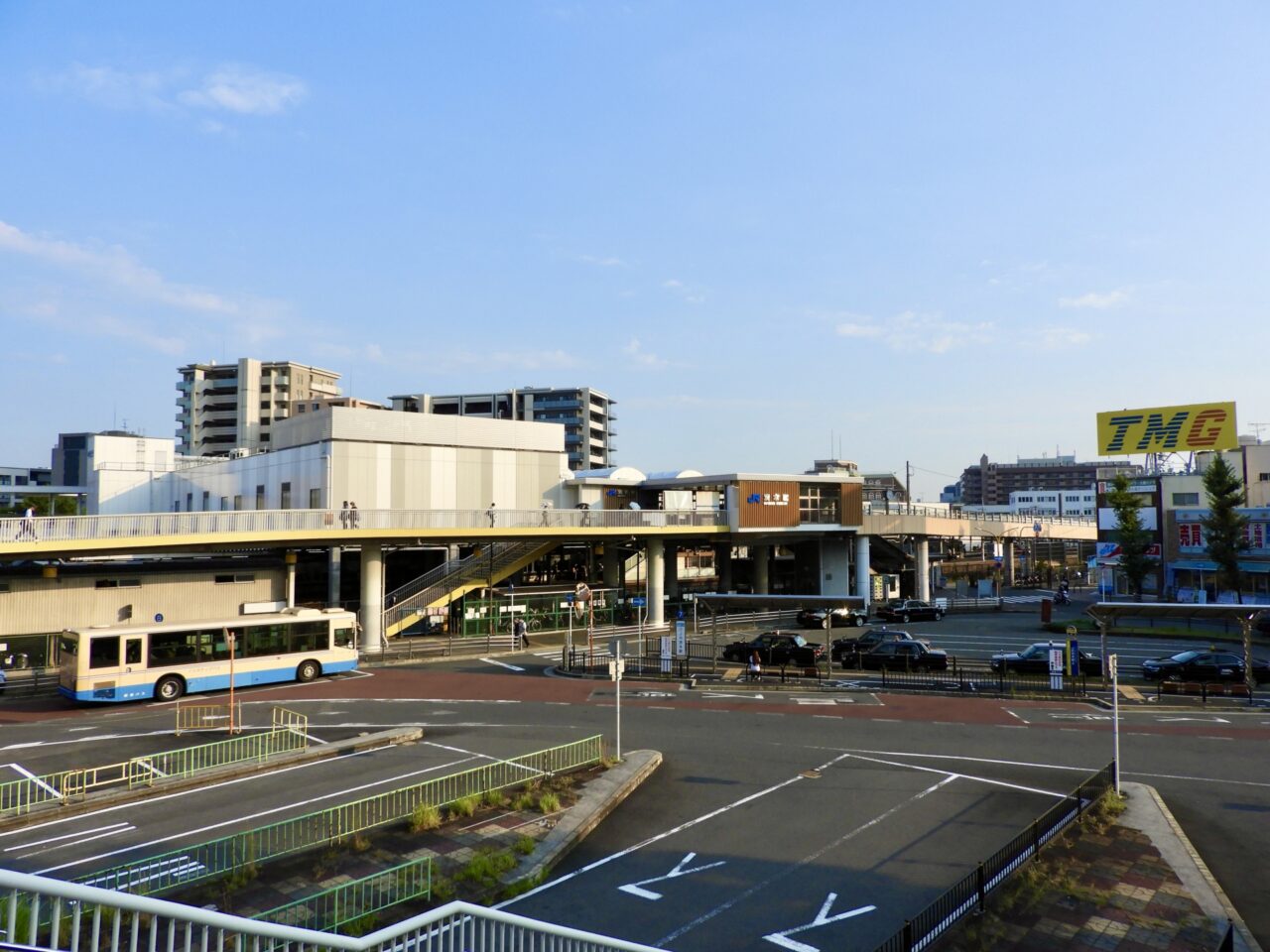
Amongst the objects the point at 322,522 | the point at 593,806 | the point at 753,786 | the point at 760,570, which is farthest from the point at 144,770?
the point at 760,570

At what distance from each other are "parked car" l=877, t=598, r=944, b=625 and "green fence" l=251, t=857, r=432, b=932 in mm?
48724

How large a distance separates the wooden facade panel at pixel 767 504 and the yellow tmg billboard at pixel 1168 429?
37989 mm

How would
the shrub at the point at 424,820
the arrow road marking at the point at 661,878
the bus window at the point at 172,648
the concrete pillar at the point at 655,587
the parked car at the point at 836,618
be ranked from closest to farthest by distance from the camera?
1. the arrow road marking at the point at 661,878
2. the shrub at the point at 424,820
3. the bus window at the point at 172,648
4. the parked car at the point at 836,618
5. the concrete pillar at the point at 655,587

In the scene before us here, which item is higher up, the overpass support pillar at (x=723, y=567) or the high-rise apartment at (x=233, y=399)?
the high-rise apartment at (x=233, y=399)

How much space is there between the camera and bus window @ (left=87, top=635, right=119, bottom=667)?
2955cm

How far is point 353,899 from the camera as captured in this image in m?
12.8

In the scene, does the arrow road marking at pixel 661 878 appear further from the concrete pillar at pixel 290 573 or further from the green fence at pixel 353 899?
the concrete pillar at pixel 290 573

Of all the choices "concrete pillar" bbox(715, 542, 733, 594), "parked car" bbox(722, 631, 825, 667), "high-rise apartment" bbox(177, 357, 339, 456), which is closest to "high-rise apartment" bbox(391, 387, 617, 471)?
"high-rise apartment" bbox(177, 357, 339, 456)

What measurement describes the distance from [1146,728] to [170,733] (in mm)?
29434

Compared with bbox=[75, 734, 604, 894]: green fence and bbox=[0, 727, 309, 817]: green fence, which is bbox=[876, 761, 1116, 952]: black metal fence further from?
bbox=[0, 727, 309, 817]: green fence

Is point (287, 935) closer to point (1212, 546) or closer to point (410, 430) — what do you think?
point (410, 430)

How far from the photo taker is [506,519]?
47.5m

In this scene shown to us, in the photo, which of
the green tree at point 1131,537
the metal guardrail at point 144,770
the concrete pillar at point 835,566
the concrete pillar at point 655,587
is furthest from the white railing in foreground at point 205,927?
the green tree at point 1131,537

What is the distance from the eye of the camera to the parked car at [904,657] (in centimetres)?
3600
